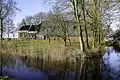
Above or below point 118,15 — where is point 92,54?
→ below

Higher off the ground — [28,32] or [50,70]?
[28,32]

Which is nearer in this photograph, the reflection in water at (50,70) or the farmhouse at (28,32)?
the reflection in water at (50,70)

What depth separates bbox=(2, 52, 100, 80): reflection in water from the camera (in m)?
14.1

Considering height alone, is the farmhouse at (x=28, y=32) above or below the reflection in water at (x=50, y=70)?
above

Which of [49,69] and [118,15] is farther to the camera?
[49,69]

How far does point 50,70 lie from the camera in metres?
16.5

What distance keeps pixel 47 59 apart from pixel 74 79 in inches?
299

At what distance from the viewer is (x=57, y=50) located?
22031 mm

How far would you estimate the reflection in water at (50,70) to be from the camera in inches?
556

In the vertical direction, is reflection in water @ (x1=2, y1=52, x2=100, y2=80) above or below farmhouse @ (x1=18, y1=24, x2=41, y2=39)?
below

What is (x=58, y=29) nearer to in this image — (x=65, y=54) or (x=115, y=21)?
(x=65, y=54)

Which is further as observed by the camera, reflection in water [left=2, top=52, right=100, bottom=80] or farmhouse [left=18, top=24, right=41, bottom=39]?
farmhouse [left=18, top=24, right=41, bottom=39]

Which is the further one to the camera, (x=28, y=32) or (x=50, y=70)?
(x=28, y=32)

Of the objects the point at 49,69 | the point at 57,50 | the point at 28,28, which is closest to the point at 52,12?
the point at 57,50
